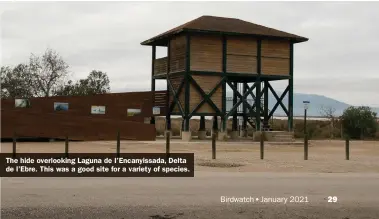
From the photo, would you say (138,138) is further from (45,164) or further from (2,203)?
(2,203)

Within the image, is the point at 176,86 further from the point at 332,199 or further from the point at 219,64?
the point at 332,199

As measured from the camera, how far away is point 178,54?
40.5 m

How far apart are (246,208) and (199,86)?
27825 mm

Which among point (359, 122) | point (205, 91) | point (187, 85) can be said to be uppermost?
point (187, 85)

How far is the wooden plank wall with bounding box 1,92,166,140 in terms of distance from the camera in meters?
35.5

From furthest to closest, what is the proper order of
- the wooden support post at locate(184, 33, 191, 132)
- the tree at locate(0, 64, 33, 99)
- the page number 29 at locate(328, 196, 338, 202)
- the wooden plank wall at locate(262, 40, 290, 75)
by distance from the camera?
the tree at locate(0, 64, 33, 99) < the wooden plank wall at locate(262, 40, 290, 75) < the wooden support post at locate(184, 33, 191, 132) < the page number 29 at locate(328, 196, 338, 202)

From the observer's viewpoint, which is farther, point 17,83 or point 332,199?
point 17,83

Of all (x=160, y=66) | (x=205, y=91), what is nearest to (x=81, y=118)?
(x=205, y=91)

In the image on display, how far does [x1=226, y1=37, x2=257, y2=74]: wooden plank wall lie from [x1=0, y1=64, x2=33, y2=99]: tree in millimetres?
22205

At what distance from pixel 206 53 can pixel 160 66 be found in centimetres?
573

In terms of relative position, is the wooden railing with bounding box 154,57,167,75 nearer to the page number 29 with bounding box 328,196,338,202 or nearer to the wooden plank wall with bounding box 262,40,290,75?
the wooden plank wall with bounding box 262,40,290,75

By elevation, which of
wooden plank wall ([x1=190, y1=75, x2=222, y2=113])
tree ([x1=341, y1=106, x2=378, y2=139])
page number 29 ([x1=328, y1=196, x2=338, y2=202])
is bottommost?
page number 29 ([x1=328, y1=196, x2=338, y2=202])

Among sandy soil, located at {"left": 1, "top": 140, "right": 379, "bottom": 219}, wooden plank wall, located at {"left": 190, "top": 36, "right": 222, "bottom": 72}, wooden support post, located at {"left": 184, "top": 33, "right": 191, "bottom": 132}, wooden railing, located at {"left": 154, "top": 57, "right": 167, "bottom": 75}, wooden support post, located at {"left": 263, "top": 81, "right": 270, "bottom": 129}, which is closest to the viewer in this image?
sandy soil, located at {"left": 1, "top": 140, "right": 379, "bottom": 219}

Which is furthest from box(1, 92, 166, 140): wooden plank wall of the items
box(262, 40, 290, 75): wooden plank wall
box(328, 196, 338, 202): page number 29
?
box(328, 196, 338, 202): page number 29
